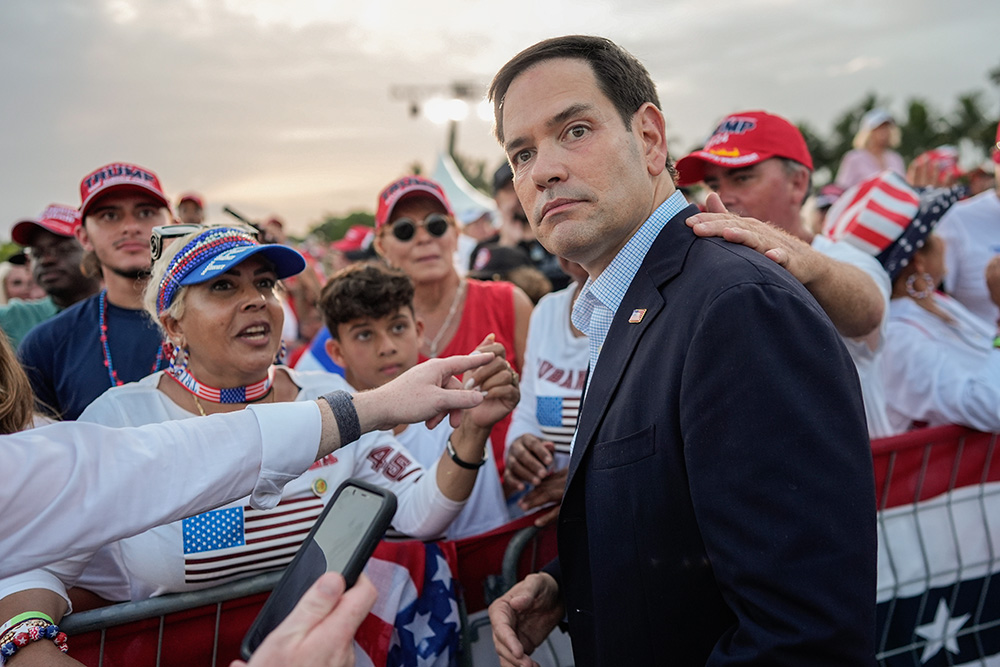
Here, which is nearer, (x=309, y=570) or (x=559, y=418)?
(x=309, y=570)

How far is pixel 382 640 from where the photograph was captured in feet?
7.73

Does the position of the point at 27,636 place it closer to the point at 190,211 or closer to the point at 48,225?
the point at 48,225

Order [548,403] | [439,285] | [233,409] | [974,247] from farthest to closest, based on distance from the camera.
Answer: [974,247] < [439,285] < [548,403] < [233,409]

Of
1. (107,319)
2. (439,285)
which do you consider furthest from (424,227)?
(107,319)

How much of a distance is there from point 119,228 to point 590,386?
2956 millimetres

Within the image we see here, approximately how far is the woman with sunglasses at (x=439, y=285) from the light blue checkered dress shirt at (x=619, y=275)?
1894mm

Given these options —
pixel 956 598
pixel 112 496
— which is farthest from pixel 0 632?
pixel 956 598

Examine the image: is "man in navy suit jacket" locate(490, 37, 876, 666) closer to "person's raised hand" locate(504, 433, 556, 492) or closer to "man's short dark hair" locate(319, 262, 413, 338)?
"person's raised hand" locate(504, 433, 556, 492)

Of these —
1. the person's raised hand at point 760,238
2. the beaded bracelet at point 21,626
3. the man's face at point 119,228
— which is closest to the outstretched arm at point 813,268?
the person's raised hand at point 760,238

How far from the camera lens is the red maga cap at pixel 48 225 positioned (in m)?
4.63

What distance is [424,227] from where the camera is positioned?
4.36 m

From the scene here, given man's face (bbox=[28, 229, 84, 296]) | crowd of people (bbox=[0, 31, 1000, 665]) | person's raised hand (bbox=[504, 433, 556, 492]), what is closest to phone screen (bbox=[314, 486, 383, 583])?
crowd of people (bbox=[0, 31, 1000, 665])

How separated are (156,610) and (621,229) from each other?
1784 mm

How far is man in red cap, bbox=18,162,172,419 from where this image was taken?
3.25m
